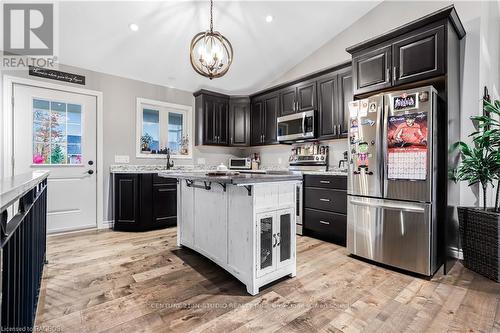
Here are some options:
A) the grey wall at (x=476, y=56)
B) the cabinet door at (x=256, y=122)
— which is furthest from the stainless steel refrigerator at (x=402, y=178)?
the cabinet door at (x=256, y=122)

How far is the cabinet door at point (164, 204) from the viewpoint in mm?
3971

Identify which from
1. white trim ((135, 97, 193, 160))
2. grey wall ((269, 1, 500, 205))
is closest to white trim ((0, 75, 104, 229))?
white trim ((135, 97, 193, 160))

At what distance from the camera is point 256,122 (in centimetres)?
506

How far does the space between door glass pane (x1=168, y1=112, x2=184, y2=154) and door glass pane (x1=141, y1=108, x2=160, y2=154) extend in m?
0.23

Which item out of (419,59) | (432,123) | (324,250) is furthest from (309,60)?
(324,250)

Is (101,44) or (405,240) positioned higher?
(101,44)

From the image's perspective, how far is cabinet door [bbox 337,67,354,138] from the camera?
11.4ft

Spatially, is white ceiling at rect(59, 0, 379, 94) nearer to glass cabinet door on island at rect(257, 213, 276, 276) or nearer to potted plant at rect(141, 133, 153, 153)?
potted plant at rect(141, 133, 153, 153)

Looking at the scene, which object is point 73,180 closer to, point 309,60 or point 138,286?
point 138,286

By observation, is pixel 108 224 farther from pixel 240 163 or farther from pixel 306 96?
pixel 306 96

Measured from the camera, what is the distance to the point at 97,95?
155 inches

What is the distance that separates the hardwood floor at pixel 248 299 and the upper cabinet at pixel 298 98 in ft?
7.95

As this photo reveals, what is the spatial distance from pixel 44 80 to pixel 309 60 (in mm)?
4161

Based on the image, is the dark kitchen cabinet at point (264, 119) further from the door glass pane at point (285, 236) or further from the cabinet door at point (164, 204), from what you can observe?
the door glass pane at point (285, 236)
